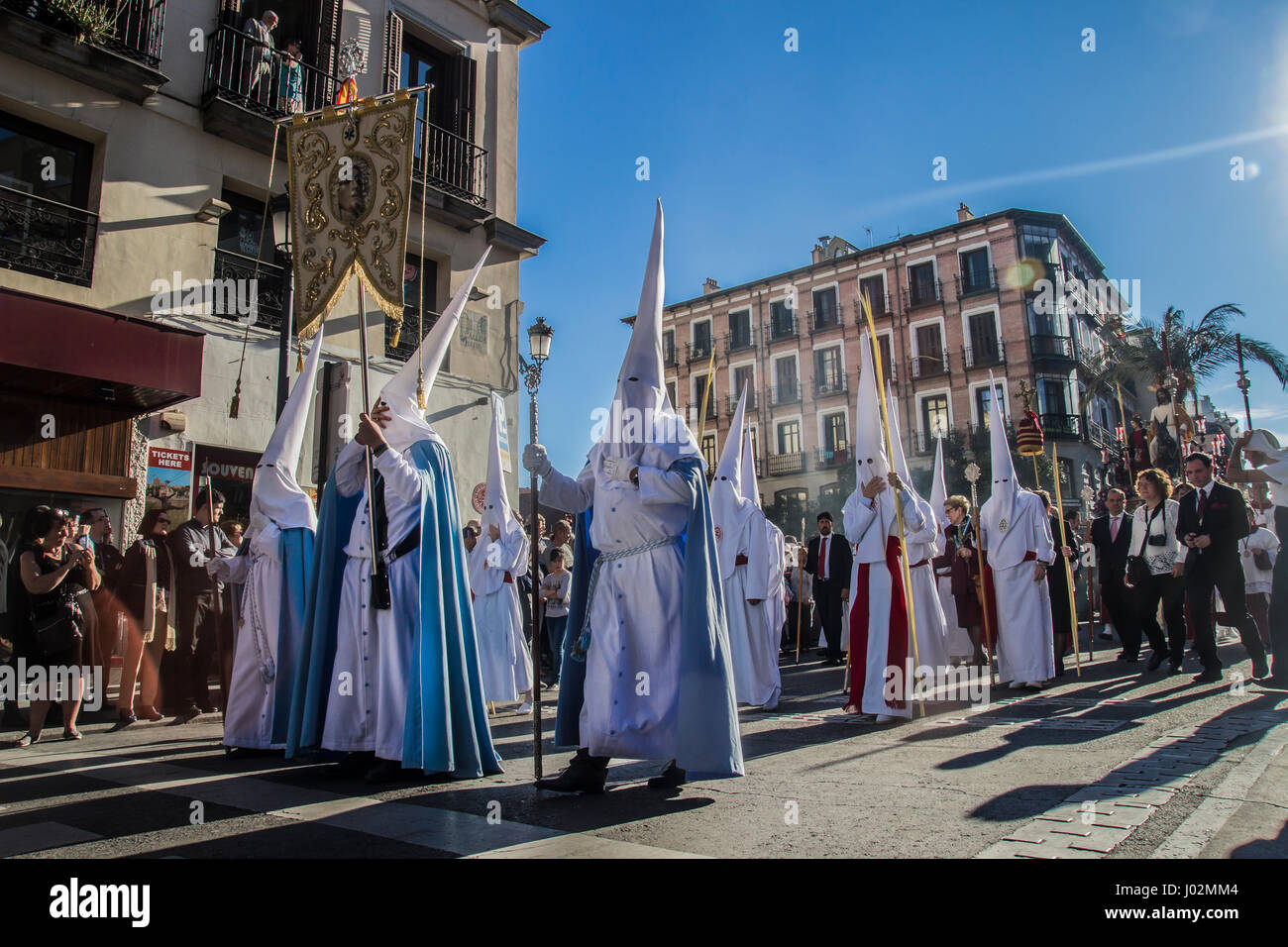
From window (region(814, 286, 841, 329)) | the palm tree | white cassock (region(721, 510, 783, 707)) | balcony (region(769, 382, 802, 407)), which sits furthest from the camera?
balcony (region(769, 382, 802, 407))

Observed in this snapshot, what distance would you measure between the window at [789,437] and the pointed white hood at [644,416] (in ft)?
124

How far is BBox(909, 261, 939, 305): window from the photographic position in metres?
39.1

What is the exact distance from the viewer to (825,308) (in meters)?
42.1

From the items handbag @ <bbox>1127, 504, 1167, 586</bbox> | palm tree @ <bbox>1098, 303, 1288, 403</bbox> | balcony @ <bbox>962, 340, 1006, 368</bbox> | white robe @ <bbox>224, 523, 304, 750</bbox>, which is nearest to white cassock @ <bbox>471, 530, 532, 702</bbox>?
white robe @ <bbox>224, 523, 304, 750</bbox>

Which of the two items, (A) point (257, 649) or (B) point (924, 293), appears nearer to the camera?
(A) point (257, 649)

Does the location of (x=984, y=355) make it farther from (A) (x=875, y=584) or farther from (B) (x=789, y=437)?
(A) (x=875, y=584)

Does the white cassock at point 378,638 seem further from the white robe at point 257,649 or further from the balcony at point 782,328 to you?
the balcony at point 782,328

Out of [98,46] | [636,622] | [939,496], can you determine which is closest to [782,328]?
[939,496]

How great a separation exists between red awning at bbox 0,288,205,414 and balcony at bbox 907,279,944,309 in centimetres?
3452

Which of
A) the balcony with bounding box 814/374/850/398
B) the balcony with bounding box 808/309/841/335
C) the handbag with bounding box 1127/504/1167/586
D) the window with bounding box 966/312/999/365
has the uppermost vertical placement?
the balcony with bounding box 808/309/841/335

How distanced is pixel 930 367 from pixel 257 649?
120 ft

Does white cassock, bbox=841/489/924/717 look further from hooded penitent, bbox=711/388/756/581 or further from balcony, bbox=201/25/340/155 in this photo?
balcony, bbox=201/25/340/155

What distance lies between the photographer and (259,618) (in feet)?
19.8
